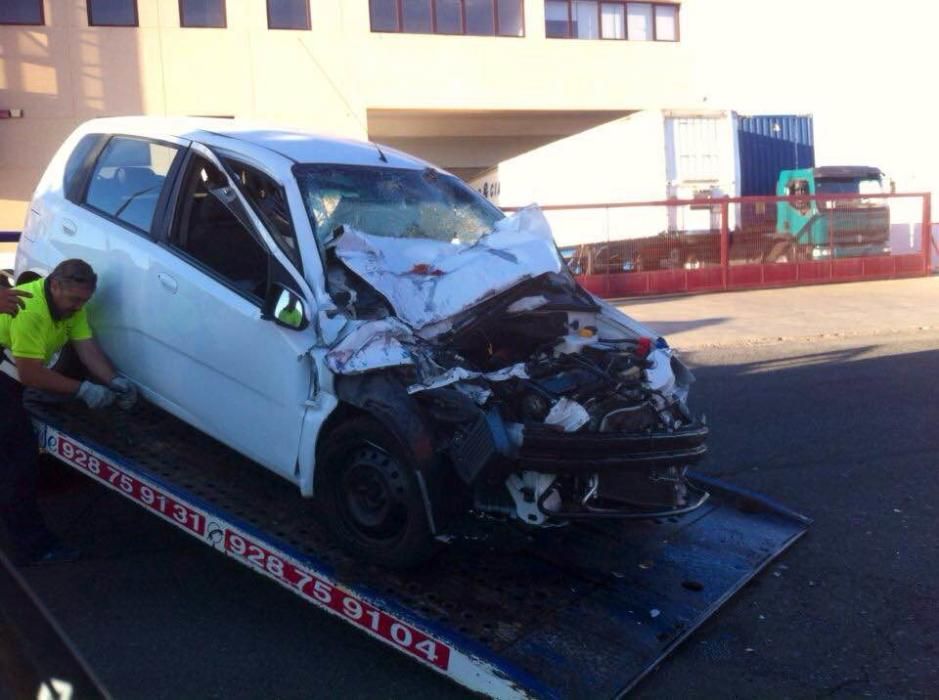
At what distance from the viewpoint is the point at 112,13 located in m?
20.9

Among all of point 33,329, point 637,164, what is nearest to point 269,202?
point 33,329

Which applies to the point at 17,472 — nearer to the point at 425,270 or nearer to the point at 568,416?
the point at 425,270

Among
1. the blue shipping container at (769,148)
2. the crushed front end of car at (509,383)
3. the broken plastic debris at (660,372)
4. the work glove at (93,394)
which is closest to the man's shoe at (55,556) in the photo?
the work glove at (93,394)

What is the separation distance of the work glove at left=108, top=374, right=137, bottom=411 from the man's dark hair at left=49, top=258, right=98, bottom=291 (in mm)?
584

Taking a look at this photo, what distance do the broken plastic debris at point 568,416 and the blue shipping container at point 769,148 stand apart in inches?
1023

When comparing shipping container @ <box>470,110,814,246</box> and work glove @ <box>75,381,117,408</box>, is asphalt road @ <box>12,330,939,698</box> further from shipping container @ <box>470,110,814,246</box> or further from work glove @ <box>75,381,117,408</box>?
shipping container @ <box>470,110,814,246</box>

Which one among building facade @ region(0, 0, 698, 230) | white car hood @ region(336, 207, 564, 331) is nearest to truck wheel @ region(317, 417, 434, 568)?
white car hood @ region(336, 207, 564, 331)

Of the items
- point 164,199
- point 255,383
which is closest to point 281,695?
point 255,383

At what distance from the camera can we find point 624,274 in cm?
1905

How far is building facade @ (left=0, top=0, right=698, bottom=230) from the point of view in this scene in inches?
818

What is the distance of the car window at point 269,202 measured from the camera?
468 centimetres

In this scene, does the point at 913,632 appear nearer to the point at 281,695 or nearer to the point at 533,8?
the point at 281,695

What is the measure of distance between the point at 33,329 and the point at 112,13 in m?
18.5

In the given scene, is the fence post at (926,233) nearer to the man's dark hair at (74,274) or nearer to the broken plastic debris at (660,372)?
the broken plastic debris at (660,372)
